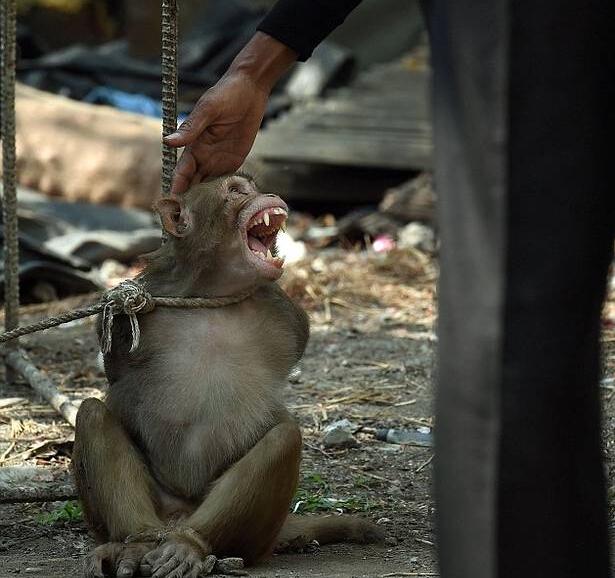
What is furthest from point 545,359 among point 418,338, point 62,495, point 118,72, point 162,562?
point 118,72

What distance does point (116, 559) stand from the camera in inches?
126

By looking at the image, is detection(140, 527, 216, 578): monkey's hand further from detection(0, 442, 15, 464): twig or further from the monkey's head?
detection(0, 442, 15, 464): twig

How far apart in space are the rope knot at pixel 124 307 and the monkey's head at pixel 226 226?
251 millimetres

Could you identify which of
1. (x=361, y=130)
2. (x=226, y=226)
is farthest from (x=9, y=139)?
(x=361, y=130)

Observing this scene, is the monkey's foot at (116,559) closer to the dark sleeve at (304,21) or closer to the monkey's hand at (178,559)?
the monkey's hand at (178,559)

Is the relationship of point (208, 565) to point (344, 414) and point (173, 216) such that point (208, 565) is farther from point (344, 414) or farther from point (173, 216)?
point (344, 414)

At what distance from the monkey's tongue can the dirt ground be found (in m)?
0.91

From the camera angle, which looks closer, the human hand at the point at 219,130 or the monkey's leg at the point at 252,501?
the monkey's leg at the point at 252,501

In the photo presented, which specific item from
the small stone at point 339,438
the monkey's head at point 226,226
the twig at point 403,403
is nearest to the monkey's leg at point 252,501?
the monkey's head at point 226,226

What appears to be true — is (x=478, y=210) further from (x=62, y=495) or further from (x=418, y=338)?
(x=418, y=338)

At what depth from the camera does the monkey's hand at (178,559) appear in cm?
311

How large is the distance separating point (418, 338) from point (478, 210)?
4.60 m

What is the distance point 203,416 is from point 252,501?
0.38 m

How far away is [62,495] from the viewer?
386 cm
